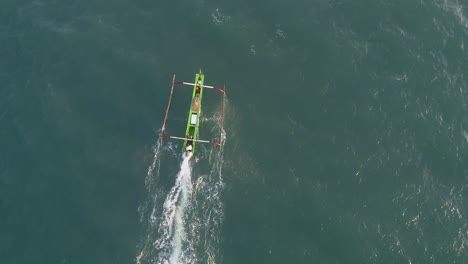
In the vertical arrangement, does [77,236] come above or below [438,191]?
below

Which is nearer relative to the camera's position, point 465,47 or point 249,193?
point 249,193

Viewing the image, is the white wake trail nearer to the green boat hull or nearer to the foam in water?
the foam in water

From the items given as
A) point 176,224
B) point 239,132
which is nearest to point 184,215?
point 176,224

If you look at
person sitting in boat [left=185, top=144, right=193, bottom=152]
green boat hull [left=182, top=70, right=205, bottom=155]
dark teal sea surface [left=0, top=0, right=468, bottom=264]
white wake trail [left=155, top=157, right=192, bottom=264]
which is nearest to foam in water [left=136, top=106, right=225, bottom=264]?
white wake trail [left=155, top=157, right=192, bottom=264]

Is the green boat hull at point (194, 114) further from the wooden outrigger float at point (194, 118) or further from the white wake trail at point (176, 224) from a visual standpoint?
the white wake trail at point (176, 224)

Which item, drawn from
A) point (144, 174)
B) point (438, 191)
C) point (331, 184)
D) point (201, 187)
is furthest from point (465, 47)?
point (144, 174)

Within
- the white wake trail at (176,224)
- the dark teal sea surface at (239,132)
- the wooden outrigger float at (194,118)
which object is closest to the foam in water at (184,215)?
the white wake trail at (176,224)

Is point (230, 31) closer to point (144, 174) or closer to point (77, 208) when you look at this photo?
point (144, 174)

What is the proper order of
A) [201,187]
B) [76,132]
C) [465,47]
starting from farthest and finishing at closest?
[465,47] < [76,132] < [201,187]
